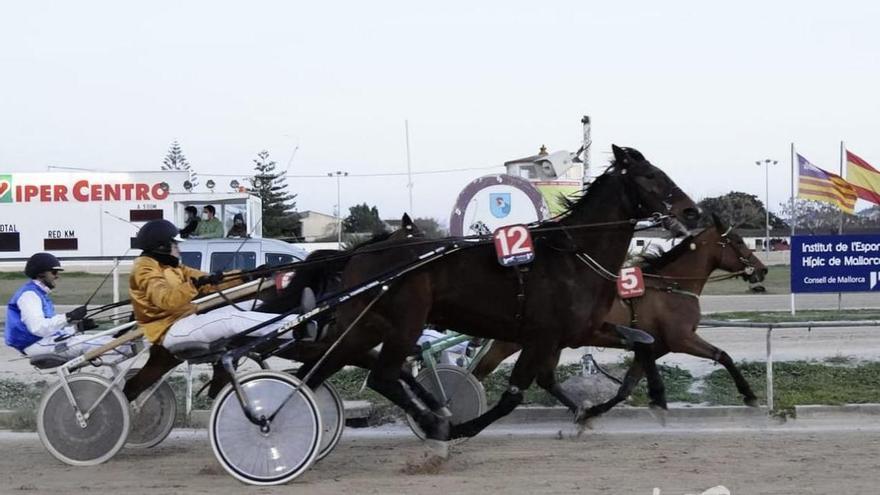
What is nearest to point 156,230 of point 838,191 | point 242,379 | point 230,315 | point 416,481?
point 230,315

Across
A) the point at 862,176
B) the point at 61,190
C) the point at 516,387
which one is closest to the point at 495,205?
the point at 516,387

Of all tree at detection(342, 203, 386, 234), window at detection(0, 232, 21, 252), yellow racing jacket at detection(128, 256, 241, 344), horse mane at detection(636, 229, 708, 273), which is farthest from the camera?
tree at detection(342, 203, 386, 234)

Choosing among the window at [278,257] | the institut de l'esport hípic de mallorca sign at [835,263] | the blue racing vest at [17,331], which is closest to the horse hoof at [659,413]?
the institut de l'esport hípic de mallorca sign at [835,263]

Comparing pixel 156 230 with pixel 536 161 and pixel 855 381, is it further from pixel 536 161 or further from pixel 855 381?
pixel 855 381

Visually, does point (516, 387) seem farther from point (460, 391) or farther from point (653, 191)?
point (653, 191)

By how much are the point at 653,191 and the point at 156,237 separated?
140 inches

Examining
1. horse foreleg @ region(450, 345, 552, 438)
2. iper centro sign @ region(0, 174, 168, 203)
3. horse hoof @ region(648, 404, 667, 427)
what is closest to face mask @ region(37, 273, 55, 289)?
horse foreleg @ region(450, 345, 552, 438)

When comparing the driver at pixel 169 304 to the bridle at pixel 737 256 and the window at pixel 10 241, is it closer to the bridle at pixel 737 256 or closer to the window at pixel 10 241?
the bridle at pixel 737 256

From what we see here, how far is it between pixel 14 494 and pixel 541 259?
376 cm

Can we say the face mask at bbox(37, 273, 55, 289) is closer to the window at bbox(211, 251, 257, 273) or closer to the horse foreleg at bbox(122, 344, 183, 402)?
the horse foreleg at bbox(122, 344, 183, 402)

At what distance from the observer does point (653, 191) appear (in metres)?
7.55

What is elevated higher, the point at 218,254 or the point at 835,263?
the point at 218,254

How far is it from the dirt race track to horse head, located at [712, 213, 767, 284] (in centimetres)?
181

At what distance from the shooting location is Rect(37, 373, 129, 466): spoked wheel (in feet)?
24.2
